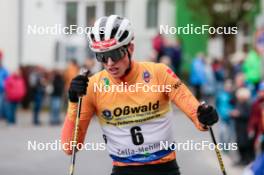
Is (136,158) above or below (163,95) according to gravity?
below

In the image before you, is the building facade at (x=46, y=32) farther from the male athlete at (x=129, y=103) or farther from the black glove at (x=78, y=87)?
the black glove at (x=78, y=87)

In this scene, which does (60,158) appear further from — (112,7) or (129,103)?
(112,7)

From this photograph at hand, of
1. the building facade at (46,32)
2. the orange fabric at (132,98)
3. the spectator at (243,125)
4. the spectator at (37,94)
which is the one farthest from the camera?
the building facade at (46,32)

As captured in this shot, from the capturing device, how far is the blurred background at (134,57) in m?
13.8

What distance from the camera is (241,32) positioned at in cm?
3928

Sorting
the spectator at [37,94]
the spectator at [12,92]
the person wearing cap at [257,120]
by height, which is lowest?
the spectator at [37,94]

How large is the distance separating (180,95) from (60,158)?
367 inches

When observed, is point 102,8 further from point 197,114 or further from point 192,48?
point 197,114

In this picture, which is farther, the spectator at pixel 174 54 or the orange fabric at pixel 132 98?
the spectator at pixel 174 54

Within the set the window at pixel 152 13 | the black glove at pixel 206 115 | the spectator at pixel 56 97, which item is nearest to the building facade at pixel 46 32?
the window at pixel 152 13

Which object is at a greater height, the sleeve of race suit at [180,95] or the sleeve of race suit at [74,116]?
the sleeve of race suit at [180,95]

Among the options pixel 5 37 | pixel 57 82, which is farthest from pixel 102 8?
pixel 57 82

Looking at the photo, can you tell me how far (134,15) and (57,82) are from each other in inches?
467

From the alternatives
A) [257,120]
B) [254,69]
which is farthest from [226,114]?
[254,69]
